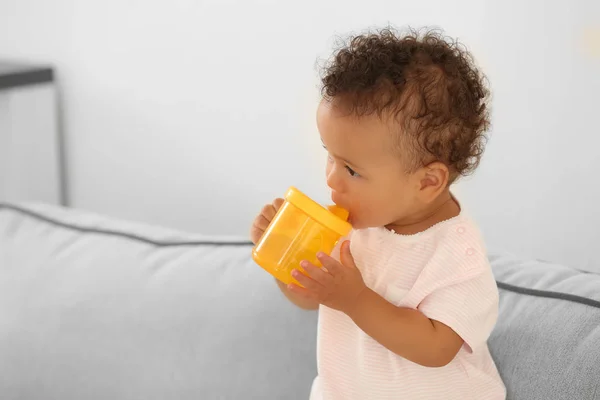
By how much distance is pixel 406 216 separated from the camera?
35.8 inches

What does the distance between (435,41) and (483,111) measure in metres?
0.09

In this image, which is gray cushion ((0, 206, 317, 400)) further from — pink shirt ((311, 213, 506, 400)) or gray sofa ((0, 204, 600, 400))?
pink shirt ((311, 213, 506, 400))

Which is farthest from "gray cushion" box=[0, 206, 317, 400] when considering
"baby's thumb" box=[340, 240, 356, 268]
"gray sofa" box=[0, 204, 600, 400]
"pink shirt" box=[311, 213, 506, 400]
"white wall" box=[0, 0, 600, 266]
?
"white wall" box=[0, 0, 600, 266]

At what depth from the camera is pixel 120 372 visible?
1.21m

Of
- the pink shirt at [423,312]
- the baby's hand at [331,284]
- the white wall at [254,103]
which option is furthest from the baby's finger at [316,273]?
the white wall at [254,103]

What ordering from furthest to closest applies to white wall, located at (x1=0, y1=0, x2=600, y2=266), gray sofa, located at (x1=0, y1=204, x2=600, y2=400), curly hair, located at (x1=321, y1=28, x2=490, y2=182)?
white wall, located at (x1=0, y1=0, x2=600, y2=266) → gray sofa, located at (x1=0, y1=204, x2=600, y2=400) → curly hair, located at (x1=321, y1=28, x2=490, y2=182)

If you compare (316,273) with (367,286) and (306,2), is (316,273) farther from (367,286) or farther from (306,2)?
(306,2)

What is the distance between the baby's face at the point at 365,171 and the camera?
825mm

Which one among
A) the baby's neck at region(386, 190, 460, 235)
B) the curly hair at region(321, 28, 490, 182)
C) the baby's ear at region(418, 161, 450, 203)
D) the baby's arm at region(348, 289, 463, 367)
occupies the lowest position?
the baby's arm at region(348, 289, 463, 367)

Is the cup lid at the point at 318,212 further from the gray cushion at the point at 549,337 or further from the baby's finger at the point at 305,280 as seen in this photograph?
the gray cushion at the point at 549,337

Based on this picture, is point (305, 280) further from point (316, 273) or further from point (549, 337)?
→ point (549, 337)

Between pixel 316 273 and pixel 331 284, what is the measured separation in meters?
0.02

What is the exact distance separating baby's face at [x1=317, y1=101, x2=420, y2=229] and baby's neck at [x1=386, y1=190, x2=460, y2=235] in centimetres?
2

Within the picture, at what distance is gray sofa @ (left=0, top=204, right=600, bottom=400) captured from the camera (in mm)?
1054
